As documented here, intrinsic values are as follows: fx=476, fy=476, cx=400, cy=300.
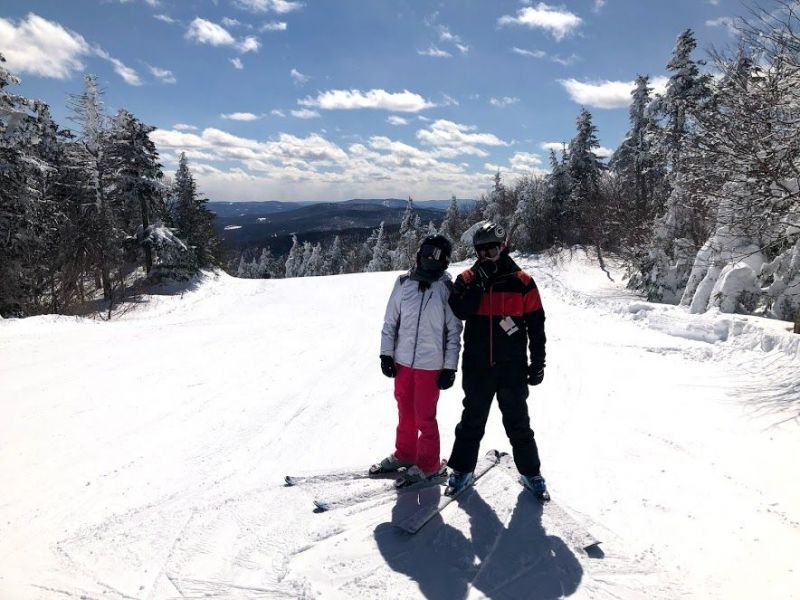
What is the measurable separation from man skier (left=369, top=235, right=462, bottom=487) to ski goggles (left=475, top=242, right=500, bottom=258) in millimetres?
302

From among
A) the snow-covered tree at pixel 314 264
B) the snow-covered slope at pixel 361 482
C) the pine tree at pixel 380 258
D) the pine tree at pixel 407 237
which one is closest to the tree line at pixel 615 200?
the snow-covered slope at pixel 361 482

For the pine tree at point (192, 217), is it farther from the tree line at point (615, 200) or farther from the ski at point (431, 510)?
the ski at point (431, 510)

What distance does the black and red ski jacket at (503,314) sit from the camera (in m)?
3.73

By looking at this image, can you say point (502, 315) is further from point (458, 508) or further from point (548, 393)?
point (548, 393)

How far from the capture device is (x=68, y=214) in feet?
78.8

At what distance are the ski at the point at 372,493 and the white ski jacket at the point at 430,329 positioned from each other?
3.32 ft

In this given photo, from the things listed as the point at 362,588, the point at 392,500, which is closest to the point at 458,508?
the point at 392,500

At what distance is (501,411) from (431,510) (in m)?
0.95

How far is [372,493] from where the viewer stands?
400cm

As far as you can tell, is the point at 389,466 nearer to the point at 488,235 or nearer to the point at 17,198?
the point at 488,235

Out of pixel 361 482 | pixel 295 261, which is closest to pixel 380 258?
pixel 295 261

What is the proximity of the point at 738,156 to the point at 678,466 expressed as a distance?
19.7ft

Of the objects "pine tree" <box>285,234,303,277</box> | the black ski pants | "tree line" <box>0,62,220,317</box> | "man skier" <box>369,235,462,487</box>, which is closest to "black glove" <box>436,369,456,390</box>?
"man skier" <box>369,235,462,487</box>

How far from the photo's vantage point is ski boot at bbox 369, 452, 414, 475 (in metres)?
4.32
